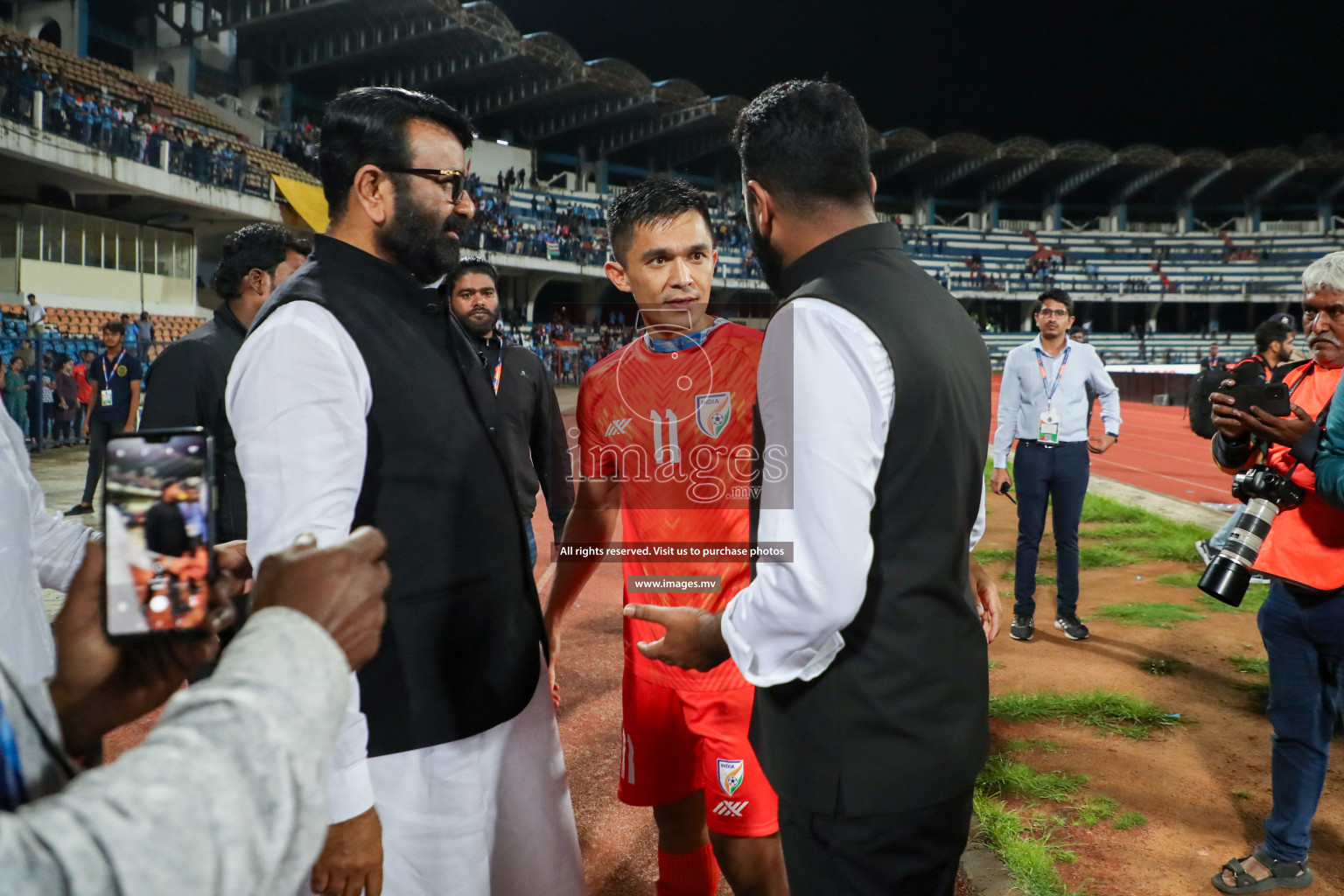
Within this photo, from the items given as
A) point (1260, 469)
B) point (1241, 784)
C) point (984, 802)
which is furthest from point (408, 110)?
point (1241, 784)

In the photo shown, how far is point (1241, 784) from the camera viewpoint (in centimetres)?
370

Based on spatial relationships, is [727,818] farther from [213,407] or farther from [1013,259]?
[1013,259]

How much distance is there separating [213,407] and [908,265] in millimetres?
2957

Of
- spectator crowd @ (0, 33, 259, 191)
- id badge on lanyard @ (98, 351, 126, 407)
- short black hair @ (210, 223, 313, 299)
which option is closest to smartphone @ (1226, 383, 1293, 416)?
short black hair @ (210, 223, 313, 299)

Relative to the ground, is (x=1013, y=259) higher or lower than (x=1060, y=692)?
higher

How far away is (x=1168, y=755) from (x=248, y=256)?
16.5 feet

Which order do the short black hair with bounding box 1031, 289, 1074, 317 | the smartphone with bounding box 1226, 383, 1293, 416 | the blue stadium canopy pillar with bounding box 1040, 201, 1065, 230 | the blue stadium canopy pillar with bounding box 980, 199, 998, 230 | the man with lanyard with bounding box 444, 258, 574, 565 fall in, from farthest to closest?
the blue stadium canopy pillar with bounding box 1040, 201, 1065, 230, the blue stadium canopy pillar with bounding box 980, 199, 998, 230, the short black hair with bounding box 1031, 289, 1074, 317, the man with lanyard with bounding box 444, 258, 574, 565, the smartphone with bounding box 1226, 383, 1293, 416

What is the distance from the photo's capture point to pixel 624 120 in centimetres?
4250

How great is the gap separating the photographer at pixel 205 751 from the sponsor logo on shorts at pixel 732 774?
1.61 m

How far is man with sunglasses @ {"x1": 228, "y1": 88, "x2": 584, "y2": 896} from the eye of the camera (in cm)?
151

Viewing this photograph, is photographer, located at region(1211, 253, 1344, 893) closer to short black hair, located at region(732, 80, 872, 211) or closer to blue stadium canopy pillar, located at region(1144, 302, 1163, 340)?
short black hair, located at region(732, 80, 872, 211)

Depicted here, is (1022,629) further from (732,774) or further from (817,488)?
(817,488)

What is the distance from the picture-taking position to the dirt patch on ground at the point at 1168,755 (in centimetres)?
310

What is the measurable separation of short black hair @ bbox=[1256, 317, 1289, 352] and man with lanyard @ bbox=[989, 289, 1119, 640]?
1.00 meters
